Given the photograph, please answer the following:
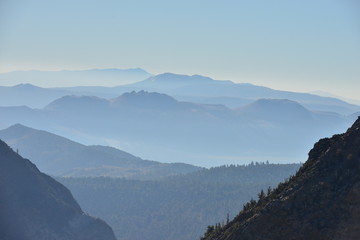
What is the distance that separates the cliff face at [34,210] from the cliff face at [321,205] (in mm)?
96422

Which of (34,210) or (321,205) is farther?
(34,210)

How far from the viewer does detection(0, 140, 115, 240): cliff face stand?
150750 mm

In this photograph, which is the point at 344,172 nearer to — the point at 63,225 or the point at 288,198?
the point at 288,198

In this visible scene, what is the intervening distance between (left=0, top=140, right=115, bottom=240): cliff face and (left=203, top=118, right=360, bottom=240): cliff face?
96.4 meters

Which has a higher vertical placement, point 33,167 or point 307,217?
point 33,167

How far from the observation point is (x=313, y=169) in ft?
187

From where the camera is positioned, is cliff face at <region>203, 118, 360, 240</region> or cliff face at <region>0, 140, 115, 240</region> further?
cliff face at <region>0, 140, 115, 240</region>

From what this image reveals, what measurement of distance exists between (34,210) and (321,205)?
117 metres

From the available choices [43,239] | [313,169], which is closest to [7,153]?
[43,239]

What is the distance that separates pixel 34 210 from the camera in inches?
6304

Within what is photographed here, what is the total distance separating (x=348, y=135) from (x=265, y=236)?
35.3 ft

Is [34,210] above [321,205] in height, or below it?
above

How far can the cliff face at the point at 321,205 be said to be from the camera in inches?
1907

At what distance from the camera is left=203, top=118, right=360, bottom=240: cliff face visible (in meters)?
48.4
